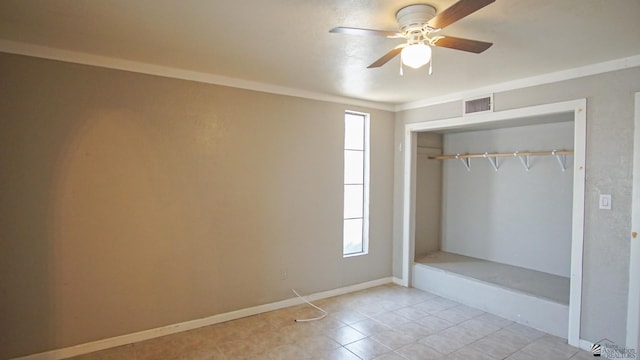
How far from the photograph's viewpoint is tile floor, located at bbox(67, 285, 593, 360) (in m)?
2.84

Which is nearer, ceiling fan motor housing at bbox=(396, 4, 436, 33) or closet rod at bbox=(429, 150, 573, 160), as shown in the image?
ceiling fan motor housing at bbox=(396, 4, 436, 33)

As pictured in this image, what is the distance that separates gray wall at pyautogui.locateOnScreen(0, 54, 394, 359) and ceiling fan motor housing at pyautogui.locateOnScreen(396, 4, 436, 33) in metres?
2.05

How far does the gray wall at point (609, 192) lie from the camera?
2.73 meters

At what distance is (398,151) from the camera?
4.72 metres

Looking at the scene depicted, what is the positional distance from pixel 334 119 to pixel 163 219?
7.40 feet

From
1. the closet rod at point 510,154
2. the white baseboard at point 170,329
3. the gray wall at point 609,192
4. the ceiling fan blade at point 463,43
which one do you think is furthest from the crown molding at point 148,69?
the gray wall at point 609,192

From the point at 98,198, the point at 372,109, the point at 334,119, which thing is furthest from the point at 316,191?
the point at 98,198

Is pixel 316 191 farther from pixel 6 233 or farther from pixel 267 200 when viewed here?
pixel 6 233

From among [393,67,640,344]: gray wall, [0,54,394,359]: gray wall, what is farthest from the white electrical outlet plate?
[0,54,394,359]: gray wall

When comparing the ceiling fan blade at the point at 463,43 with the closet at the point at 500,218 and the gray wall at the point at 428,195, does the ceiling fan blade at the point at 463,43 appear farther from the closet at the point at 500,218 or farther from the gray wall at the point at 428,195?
the gray wall at the point at 428,195

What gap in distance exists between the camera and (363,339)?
3113mm

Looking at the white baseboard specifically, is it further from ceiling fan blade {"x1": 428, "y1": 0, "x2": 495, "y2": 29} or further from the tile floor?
ceiling fan blade {"x1": 428, "y1": 0, "x2": 495, "y2": 29}

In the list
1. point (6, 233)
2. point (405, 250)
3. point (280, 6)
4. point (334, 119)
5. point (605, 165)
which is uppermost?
point (280, 6)

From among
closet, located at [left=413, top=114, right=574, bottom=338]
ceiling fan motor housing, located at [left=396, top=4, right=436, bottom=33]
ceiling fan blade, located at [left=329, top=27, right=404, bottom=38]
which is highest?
ceiling fan motor housing, located at [left=396, top=4, right=436, bottom=33]
